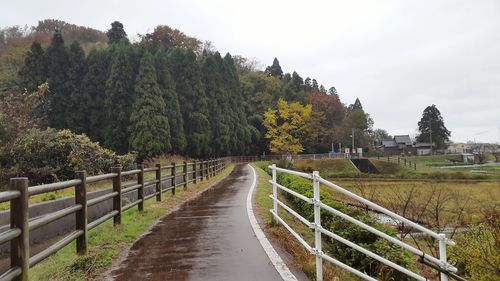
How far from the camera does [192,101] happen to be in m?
53.0

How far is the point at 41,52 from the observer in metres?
50.9

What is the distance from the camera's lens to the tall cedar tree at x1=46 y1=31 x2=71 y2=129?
48.5m

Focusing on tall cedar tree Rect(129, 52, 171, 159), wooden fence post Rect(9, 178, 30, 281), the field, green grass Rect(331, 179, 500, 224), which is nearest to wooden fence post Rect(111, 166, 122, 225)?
wooden fence post Rect(9, 178, 30, 281)

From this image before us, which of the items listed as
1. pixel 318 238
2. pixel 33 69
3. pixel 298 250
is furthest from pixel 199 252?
pixel 33 69

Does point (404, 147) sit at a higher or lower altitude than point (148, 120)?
lower

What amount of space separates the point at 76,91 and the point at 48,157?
32.5 metres

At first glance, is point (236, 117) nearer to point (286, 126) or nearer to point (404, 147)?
point (286, 126)

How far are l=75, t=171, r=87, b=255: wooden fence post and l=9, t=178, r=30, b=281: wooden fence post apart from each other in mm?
1913

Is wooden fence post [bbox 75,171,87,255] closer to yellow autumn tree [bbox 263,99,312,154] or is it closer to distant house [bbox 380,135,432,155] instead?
yellow autumn tree [bbox 263,99,312,154]

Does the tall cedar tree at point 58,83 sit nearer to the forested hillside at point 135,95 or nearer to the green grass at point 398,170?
the forested hillside at point 135,95

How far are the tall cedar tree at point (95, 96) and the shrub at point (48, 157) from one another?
28.2 metres

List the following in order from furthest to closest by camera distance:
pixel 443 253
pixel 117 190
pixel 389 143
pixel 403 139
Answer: pixel 389 143 < pixel 403 139 < pixel 117 190 < pixel 443 253

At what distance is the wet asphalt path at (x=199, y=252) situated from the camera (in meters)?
5.52

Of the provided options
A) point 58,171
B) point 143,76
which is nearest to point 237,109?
point 143,76
